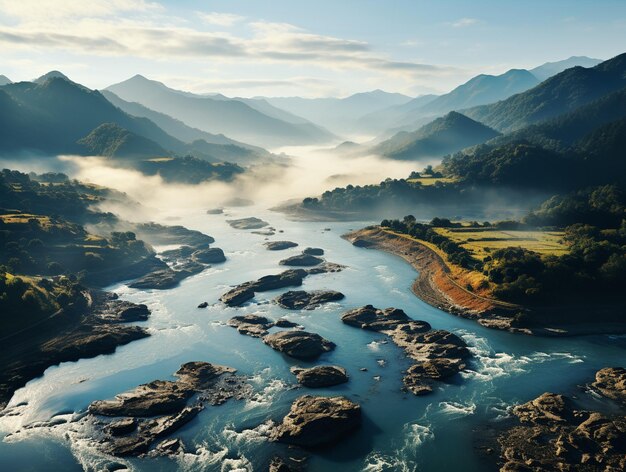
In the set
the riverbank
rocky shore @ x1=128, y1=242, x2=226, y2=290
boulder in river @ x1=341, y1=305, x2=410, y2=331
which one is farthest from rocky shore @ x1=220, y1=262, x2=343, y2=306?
the riverbank

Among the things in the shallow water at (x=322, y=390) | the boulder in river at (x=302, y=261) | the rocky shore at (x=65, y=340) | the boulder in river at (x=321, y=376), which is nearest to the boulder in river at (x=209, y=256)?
the boulder in river at (x=302, y=261)

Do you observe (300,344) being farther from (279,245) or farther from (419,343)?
(279,245)

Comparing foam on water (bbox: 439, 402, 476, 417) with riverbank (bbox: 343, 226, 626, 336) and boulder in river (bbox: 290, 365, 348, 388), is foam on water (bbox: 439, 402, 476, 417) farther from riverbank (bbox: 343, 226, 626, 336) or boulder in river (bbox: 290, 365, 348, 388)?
riverbank (bbox: 343, 226, 626, 336)

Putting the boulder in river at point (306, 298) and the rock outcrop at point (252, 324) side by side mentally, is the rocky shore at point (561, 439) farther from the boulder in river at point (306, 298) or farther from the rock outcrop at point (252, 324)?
the boulder in river at point (306, 298)

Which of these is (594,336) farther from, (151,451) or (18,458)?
(18,458)

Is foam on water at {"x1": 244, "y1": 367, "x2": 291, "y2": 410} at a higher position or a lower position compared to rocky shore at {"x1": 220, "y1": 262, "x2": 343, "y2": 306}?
lower

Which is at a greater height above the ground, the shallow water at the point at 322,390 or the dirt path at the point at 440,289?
the dirt path at the point at 440,289
